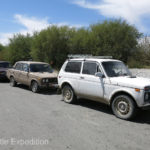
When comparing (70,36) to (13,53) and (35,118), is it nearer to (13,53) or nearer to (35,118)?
(13,53)

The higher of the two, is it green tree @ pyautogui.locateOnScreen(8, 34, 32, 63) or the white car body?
green tree @ pyautogui.locateOnScreen(8, 34, 32, 63)

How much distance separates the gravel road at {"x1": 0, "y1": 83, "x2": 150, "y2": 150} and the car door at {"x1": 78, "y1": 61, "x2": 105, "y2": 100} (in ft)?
2.04

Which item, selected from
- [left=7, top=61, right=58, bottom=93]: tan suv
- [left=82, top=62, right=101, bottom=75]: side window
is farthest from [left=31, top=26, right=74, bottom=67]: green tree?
[left=82, top=62, right=101, bottom=75]: side window

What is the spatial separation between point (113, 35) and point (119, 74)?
902cm

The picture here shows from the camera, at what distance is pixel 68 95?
7266 mm

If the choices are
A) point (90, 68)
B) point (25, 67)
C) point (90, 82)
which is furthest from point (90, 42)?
point (90, 82)

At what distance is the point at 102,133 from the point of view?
14.0 ft

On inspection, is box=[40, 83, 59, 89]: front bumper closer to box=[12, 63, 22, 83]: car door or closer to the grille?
box=[12, 63, 22, 83]: car door

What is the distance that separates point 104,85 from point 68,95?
2.02 m

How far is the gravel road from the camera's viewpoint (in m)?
3.67

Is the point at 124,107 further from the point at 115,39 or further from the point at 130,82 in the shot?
the point at 115,39

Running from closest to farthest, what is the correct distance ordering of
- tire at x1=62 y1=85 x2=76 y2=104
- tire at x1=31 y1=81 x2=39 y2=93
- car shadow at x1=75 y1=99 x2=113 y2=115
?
car shadow at x1=75 y1=99 x2=113 y2=115 → tire at x1=62 y1=85 x2=76 y2=104 → tire at x1=31 y1=81 x2=39 y2=93

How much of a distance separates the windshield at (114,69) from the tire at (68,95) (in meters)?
1.81

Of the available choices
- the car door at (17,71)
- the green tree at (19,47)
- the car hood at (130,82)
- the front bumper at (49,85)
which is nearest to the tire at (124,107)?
the car hood at (130,82)
